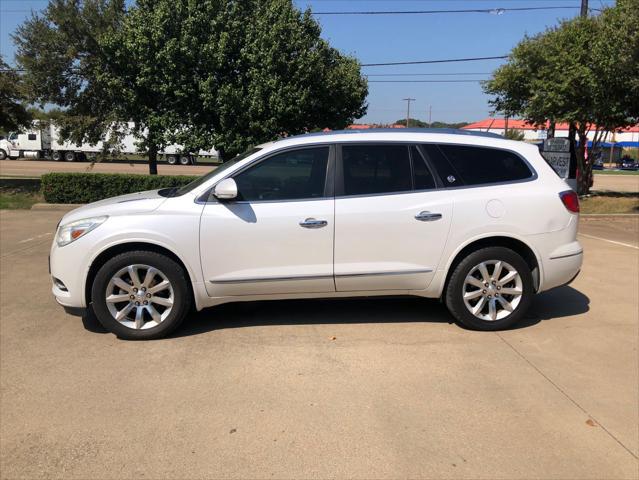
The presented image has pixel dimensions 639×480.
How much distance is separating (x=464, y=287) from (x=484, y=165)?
114 centimetres

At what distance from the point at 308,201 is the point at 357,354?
1370mm

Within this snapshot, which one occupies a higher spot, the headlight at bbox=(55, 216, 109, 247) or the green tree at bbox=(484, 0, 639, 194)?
the green tree at bbox=(484, 0, 639, 194)

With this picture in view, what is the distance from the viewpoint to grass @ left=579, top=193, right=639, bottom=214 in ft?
50.1

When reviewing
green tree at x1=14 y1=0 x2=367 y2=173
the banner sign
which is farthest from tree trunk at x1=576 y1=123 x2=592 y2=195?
green tree at x1=14 y1=0 x2=367 y2=173

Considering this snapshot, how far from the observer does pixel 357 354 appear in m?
4.41

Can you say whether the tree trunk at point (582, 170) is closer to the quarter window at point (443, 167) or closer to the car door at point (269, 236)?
the quarter window at point (443, 167)

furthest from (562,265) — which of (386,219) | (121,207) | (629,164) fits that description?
(629,164)

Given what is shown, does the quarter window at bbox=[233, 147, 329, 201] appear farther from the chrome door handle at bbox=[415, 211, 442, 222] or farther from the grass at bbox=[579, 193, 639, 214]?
the grass at bbox=[579, 193, 639, 214]

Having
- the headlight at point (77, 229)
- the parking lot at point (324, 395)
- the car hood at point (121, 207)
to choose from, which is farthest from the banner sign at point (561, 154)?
the headlight at point (77, 229)

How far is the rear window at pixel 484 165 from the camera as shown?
4.95 m

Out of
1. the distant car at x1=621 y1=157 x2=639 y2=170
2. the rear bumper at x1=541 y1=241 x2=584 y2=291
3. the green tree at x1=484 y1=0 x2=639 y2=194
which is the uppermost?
the green tree at x1=484 y1=0 x2=639 y2=194

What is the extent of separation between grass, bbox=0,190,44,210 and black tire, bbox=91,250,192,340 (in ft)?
34.7

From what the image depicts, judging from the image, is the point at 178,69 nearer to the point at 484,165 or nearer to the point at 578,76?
the point at 578,76

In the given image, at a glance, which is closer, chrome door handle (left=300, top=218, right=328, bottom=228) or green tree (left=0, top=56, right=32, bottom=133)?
chrome door handle (left=300, top=218, right=328, bottom=228)
